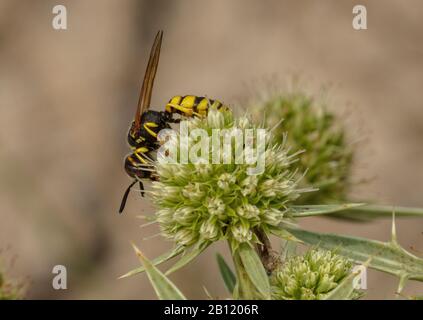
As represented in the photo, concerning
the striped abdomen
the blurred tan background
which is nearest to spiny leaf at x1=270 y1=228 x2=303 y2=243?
the striped abdomen

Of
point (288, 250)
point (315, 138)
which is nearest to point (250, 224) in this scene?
point (288, 250)

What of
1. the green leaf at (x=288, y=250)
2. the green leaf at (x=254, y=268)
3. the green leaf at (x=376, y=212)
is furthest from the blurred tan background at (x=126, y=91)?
the green leaf at (x=254, y=268)

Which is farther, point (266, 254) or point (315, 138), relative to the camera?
point (315, 138)

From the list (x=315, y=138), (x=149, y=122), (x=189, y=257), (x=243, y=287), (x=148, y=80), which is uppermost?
(x=148, y=80)

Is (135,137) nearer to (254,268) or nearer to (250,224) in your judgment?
(250,224)

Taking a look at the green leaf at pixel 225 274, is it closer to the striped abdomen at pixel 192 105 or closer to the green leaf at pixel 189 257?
the green leaf at pixel 189 257

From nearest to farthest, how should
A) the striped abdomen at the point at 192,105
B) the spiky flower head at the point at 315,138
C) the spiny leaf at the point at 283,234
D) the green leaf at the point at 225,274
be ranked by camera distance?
the spiny leaf at the point at 283,234
the green leaf at the point at 225,274
the striped abdomen at the point at 192,105
the spiky flower head at the point at 315,138
